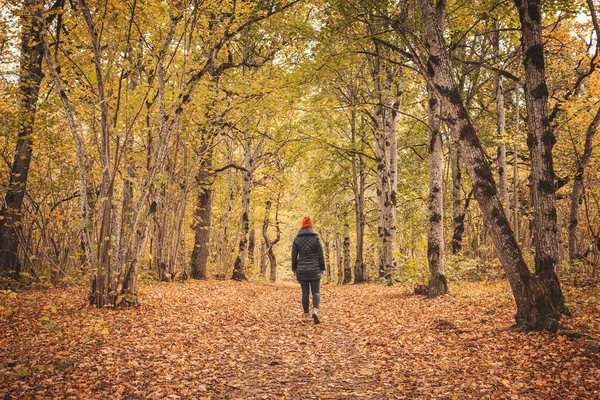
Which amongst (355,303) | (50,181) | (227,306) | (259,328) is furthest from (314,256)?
(50,181)

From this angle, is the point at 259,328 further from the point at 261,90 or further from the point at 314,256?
the point at 261,90

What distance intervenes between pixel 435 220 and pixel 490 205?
420cm

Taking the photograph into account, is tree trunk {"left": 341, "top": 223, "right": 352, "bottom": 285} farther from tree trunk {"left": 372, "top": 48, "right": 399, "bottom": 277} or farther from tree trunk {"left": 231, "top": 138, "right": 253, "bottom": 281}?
tree trunk {"left": 231, "top": 138, "right": 253, "bottom": 281}

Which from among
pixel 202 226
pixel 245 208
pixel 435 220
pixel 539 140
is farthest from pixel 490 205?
pixel 245 208

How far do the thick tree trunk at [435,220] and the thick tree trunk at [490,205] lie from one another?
2995 millimetres

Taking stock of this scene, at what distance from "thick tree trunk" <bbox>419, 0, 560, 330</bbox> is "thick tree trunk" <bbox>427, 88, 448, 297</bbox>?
300 cm

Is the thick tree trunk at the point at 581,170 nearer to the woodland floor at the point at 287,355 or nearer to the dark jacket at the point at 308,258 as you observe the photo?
the woodland floor at the point at 287,355

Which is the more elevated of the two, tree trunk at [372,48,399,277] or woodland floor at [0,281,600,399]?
tree trunk at [372,48,399,277]

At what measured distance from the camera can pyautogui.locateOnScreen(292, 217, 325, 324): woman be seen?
785cm

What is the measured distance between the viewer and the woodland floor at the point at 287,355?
3.98 meters

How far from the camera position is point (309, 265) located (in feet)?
25.9

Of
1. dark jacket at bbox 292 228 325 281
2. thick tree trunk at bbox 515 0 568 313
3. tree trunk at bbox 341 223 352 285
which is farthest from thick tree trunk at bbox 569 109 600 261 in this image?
tree trunk at bbox 341 223 352 285

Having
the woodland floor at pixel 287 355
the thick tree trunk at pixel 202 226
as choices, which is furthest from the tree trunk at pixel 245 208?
the woodland floor at pixel 287 355

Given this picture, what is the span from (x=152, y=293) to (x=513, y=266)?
331 inches
